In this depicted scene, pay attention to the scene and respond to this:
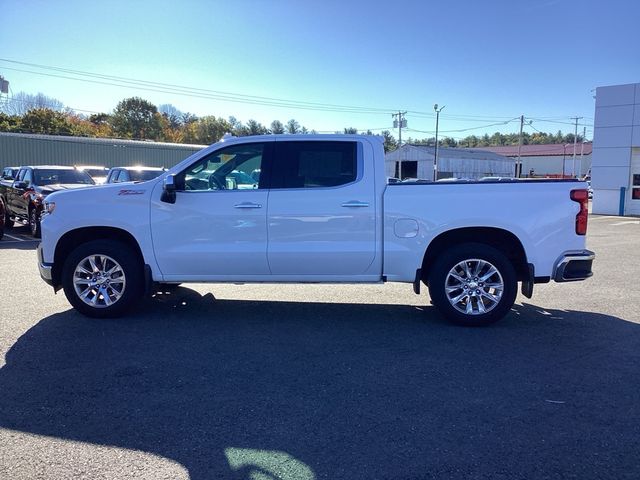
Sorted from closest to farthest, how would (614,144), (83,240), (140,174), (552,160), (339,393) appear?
(339,393) < (83,240) < (140,174) < (614,144) < (552,160)

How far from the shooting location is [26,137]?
111 ft

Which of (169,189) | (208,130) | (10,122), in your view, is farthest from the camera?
(208,130)

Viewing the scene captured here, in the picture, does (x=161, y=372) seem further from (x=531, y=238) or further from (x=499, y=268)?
(x=531, y=238)

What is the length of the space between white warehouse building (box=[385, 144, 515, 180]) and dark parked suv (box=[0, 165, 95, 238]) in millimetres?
53266

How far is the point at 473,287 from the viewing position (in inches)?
245

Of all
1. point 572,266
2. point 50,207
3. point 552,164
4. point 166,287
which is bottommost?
point 166,287

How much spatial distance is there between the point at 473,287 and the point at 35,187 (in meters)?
12.6

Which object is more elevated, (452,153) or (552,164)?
(452,153)

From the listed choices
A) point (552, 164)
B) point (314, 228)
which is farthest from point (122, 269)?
point (552, 164)

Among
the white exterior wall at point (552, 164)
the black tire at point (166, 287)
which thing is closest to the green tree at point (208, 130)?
the white exterior wall at point (552, 164)

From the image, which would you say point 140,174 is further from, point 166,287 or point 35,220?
point 166,287

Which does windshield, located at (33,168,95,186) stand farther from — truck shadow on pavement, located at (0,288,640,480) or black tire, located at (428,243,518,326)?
black tire, located at (428,243,518,326)

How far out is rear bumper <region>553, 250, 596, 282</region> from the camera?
240 inches

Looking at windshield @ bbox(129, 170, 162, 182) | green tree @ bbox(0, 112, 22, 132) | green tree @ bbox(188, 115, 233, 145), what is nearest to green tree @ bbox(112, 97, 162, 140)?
green tree @ bbox(188, 115, 233, 145)
